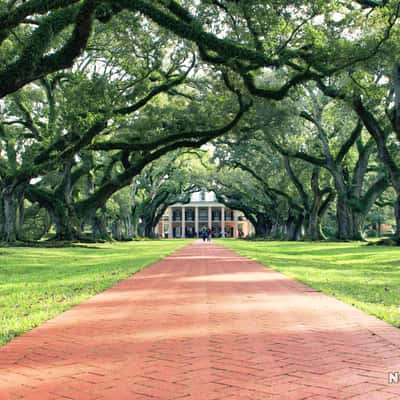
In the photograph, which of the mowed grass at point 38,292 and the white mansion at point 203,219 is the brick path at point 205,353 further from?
the white mansion at point 203,219

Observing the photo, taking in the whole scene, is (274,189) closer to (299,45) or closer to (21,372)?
(299,45)

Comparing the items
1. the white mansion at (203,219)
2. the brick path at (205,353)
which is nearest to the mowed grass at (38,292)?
the brick path at (205,353)

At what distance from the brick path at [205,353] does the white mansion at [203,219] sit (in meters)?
102

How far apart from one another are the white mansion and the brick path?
335 ft

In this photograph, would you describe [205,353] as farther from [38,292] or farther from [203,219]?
[203,219]

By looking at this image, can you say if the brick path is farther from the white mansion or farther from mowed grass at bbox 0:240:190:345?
the white mansion

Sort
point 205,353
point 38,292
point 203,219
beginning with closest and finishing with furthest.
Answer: point 205,353 < point 38,292 < point 203,219

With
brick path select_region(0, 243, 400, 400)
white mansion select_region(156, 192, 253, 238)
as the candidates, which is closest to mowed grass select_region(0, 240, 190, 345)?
brick path select_region(0, 243, 400, 400)

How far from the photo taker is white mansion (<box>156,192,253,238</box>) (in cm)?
10962

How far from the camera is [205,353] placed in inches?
168

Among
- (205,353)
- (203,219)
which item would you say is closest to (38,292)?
(205,353)

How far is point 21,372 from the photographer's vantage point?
373 centimetres

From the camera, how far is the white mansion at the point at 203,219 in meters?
110

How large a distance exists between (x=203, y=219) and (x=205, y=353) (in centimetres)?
10710
